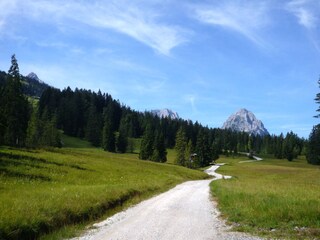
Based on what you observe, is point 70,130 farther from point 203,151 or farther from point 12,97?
point 12,97

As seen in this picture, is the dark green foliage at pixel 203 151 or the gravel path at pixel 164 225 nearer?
the gravel path at pixel 164 225

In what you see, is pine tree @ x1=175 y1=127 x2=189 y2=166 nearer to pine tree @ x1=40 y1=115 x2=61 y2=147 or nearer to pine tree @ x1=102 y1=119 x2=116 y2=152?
pine tree @ x1=40 y1=115 x2=61 y2=147

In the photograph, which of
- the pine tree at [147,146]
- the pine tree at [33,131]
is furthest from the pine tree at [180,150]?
the pine tree at [33,131]

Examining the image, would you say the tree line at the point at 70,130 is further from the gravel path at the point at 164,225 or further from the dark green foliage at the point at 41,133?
the gravel path at the point at 164,225

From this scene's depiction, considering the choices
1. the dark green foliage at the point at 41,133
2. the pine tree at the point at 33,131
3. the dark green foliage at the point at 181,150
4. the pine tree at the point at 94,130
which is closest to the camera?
the pine tree at the point at 33,131

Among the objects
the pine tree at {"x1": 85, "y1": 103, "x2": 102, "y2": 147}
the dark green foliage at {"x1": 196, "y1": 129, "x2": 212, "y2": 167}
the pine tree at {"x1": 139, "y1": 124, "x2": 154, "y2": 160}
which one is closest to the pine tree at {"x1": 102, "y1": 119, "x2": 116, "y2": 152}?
the pine tree at {"x1": 85, "y1": 103, "x2": 102, "y2": 147}

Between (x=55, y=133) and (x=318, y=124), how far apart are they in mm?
79621

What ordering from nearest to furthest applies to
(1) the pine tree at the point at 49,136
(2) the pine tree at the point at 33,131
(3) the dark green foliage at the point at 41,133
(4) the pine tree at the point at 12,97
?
1. (4) the pine tree at the point at 12,97
2. (2) the pine tree at the point at 33,131
3. (3) the dark green foliage at the point at 41,133
4. (1) the pine tree at the point at 49,136

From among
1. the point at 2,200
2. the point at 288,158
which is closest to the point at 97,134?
the point at 288,158

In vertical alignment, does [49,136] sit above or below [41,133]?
below

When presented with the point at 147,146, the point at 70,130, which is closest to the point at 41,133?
the point at 147,146

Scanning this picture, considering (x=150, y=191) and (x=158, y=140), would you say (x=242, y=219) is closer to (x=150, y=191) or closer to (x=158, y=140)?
(x=150, y=191)

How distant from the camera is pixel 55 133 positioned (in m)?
116

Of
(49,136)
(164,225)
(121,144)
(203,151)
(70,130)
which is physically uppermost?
(70,130)
